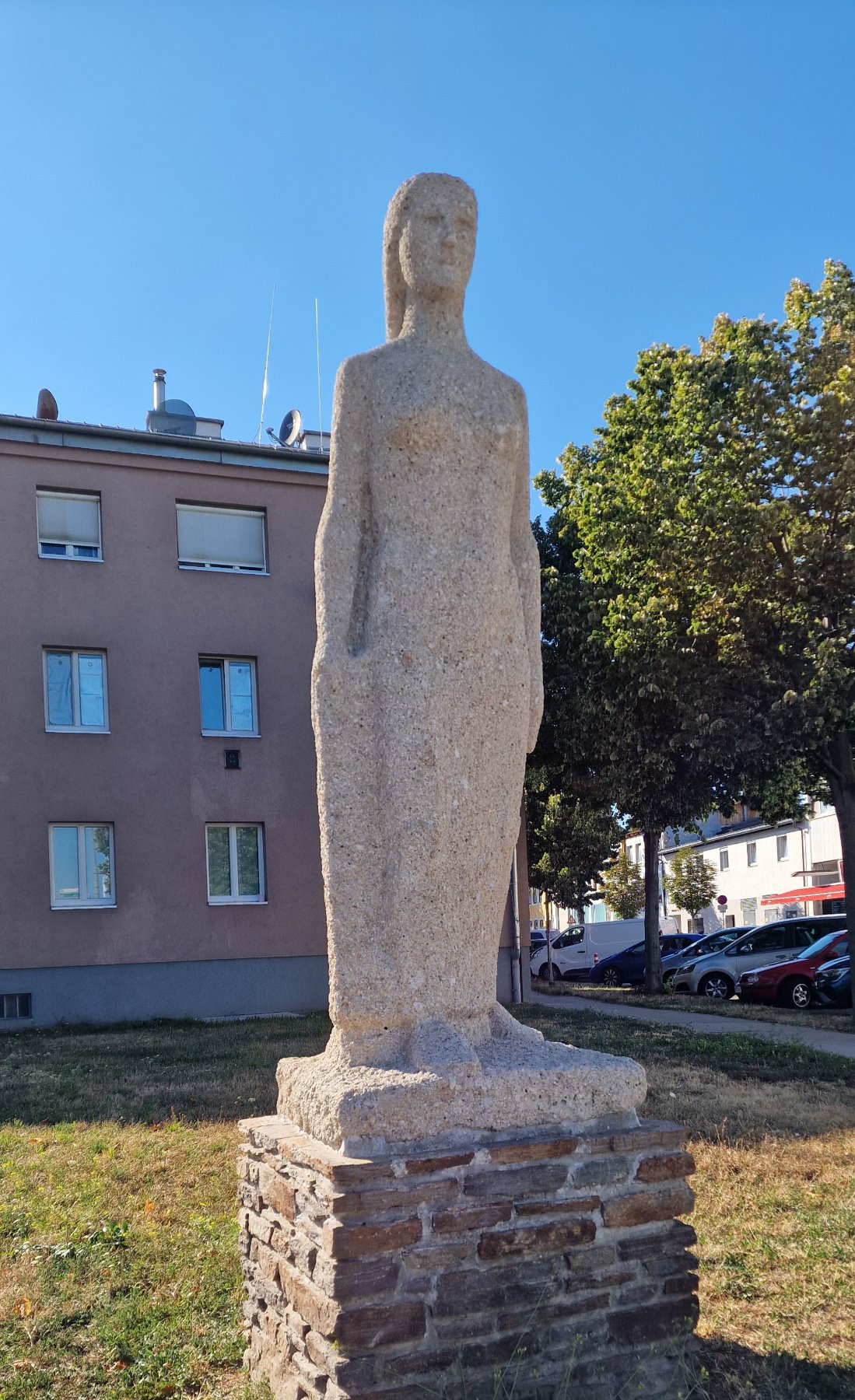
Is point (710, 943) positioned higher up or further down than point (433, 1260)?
further down

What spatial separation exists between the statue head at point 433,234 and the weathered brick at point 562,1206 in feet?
9.86

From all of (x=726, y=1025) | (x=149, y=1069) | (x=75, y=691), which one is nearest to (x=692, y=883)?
(x=726, y=1025)

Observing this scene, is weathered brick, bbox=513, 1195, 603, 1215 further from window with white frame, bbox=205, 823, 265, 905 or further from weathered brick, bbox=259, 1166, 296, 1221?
window with white frame, bbox=205, 823, 265, 905

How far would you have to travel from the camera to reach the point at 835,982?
65.8 feet

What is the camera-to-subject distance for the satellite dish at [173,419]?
71.6ft

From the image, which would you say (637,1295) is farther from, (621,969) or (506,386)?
(621,969)

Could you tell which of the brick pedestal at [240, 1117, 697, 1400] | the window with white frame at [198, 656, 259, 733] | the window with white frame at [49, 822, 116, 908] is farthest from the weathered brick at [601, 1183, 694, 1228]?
the window with white frame at [198, 656, 259, 733]

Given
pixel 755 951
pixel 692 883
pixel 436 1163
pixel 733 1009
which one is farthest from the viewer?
pixel 692 883

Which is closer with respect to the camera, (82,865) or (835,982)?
(82,865)

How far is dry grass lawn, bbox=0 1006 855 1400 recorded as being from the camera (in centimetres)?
419

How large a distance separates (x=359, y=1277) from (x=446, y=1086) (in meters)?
0.58

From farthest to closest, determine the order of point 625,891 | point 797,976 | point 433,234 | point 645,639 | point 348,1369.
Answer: point 625,891, point 797,976, point 645,639, point 433,234, point 348,1369

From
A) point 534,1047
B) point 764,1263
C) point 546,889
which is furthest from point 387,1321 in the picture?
point 546,889

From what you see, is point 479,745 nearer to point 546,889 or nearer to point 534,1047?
point 534,1047
